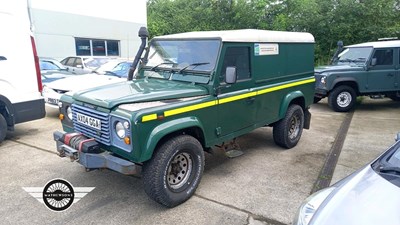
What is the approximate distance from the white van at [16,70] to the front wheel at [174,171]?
11.9ft

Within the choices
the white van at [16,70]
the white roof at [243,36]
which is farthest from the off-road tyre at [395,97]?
the white van at [16,70]

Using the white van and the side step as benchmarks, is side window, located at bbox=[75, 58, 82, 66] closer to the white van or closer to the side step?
the white van

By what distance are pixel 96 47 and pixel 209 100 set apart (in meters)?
15.7

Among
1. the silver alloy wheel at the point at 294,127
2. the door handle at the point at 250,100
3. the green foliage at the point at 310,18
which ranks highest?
the green foliage at the point at 310,18

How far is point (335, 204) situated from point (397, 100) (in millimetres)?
10256

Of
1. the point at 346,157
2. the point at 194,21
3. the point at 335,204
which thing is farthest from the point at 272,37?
the point at 194,21

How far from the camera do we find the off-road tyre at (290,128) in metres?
5.41

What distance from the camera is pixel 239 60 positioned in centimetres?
433

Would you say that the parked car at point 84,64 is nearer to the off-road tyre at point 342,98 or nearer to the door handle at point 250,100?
the off-road tyre at point 342,98

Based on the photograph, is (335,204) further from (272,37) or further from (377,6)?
(377,6)

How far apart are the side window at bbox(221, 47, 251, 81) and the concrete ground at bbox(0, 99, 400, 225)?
4.72 ft

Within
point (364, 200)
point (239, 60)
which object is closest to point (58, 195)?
point (239, 60)

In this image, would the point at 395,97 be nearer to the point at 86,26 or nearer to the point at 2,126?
the point at 2,126

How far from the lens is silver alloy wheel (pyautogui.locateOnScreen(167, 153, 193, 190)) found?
11.8ft
